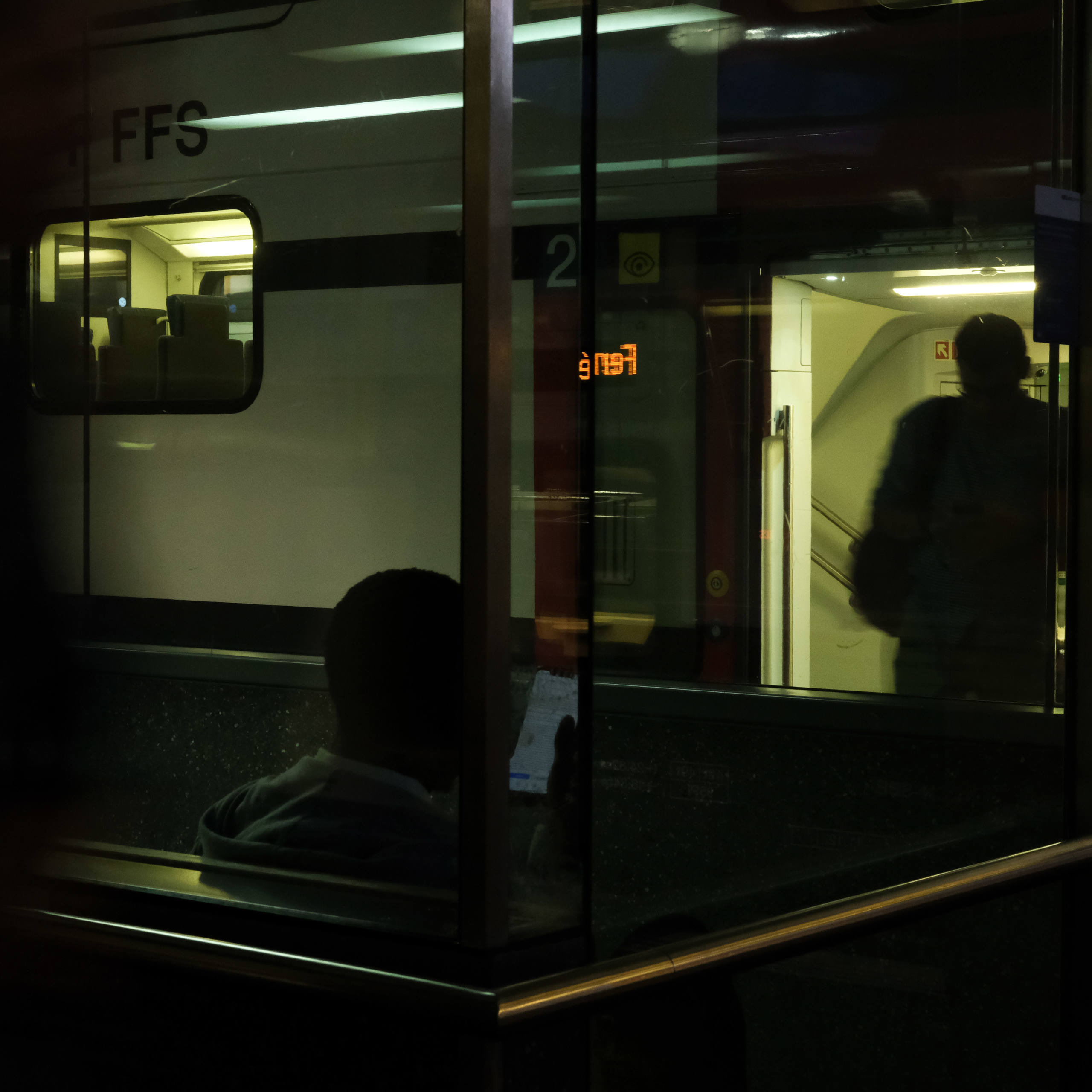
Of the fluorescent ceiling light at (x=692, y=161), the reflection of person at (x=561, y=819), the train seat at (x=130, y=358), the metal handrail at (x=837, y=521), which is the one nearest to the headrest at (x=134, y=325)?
the train seat at (x=130, y=358)

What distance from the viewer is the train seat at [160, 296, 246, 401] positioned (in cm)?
211

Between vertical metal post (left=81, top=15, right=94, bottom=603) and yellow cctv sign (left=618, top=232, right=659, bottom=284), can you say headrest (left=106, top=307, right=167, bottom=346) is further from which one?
yellow cctv sign (left=618, top=232, right=659, bottom=284)

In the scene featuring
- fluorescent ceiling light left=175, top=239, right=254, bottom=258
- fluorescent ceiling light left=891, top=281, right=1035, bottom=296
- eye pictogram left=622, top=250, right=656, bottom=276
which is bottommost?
fluorescent ceiling light left=891, top=281, right=1035, bottom=296

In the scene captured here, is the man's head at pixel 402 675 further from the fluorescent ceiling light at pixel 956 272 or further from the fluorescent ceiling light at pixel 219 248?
the fluorescent ceiling light at pixel 956 272

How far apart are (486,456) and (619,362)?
3.91ft

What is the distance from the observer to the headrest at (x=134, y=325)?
82.4 inches

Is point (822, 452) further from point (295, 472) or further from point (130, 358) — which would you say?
point (130, 358)

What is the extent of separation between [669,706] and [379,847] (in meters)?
0.98

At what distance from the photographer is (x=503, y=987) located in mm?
1385

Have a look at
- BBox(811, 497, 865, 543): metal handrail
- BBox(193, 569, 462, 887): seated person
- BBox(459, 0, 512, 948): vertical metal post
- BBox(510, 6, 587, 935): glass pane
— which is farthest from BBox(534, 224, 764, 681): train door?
BBox(459, 0, 512, 948): vertical metal post

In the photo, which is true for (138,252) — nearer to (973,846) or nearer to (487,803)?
(487,803)

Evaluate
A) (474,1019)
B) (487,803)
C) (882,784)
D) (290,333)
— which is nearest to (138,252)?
(290,333)

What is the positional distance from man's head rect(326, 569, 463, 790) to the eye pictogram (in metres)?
0.93

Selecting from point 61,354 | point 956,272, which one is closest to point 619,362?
point 956,272
